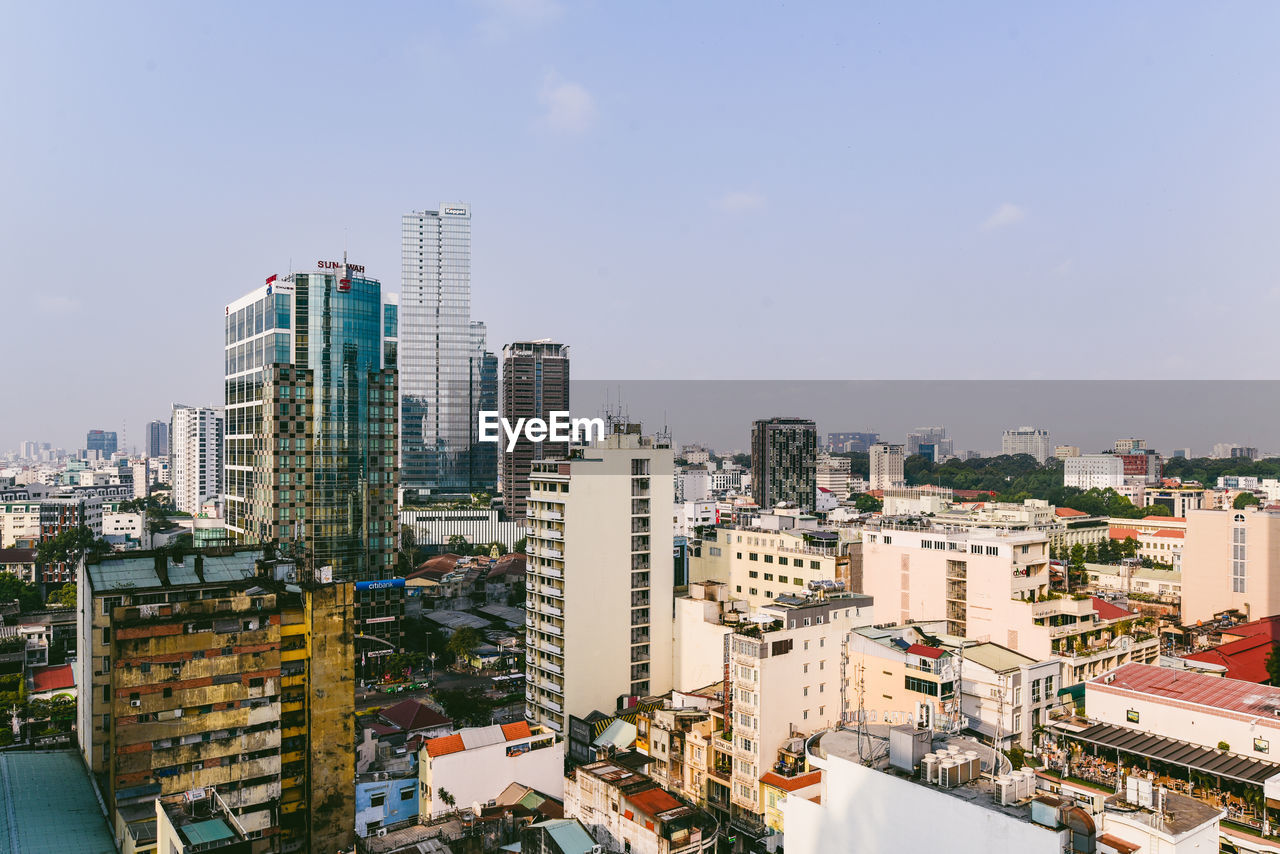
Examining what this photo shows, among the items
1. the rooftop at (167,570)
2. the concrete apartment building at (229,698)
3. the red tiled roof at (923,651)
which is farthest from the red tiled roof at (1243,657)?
the rooftop at (167,570)

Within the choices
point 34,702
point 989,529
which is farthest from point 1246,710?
point 34,702

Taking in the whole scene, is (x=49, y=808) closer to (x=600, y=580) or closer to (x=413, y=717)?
(x=413, y=717)

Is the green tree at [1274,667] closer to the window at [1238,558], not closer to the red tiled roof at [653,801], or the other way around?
the window at [1238,558]

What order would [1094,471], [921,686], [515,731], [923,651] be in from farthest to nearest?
[1094,471]
[923,651]
[921,686]
[515,731]

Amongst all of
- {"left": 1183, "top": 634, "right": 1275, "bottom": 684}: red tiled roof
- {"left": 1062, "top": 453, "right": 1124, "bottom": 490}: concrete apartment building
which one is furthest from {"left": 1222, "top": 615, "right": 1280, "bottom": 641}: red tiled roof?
{"left": 1062, "top": 453, "right": 1124, "bottom": 490}: concrete apartment building

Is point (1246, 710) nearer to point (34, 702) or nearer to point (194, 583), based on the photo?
point (194, 583)

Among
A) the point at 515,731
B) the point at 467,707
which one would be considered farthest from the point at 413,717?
the point at 515,731
